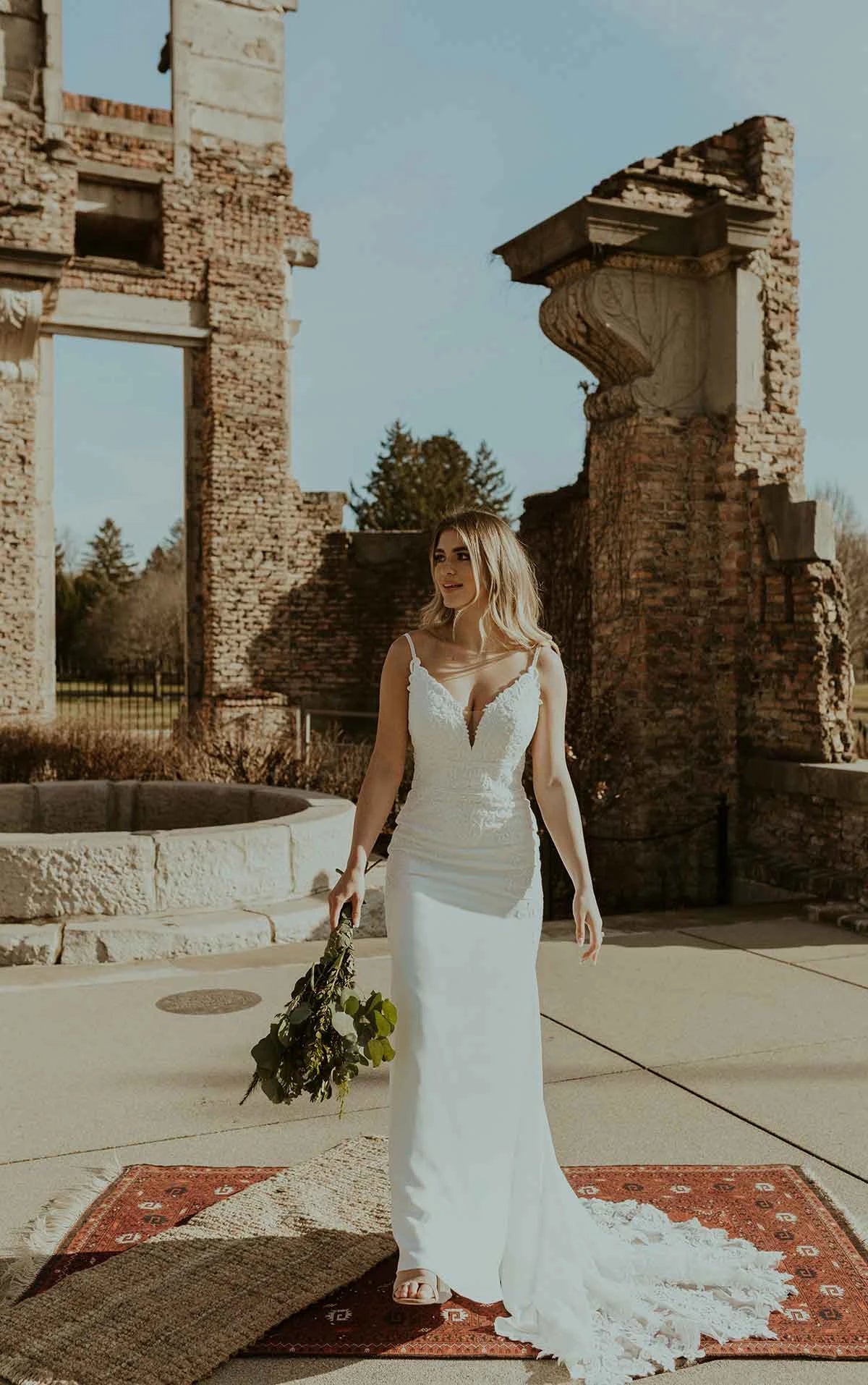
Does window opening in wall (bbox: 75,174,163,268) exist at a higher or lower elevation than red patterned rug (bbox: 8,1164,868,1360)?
higher

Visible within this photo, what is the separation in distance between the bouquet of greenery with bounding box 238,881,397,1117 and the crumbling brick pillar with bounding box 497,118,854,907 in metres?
6.51

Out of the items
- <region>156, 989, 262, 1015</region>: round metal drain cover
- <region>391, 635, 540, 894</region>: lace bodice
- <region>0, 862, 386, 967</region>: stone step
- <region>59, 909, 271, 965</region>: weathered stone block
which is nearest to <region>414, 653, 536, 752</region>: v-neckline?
<region>391, 635, 540, 894</region>: lace bodice

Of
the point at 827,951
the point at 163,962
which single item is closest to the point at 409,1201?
the point at 163,962

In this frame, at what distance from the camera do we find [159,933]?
6.59 metres

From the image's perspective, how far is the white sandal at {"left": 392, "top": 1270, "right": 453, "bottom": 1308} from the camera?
2.83m

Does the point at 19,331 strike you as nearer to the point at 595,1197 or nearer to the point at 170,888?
the point at 170,888

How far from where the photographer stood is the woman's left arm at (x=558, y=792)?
330 centimetres

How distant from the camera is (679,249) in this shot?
965 centimetres

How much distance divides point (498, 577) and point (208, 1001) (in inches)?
133

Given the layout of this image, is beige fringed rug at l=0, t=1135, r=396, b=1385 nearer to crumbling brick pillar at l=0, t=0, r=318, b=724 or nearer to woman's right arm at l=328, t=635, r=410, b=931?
woman's right arm at l=328, t=635, r=410, b=931

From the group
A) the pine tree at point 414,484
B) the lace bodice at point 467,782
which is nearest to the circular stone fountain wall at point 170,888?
the lace bodice at point 467,782

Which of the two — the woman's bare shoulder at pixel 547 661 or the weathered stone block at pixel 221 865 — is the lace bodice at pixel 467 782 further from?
the weathered stone block at pixel 221 865

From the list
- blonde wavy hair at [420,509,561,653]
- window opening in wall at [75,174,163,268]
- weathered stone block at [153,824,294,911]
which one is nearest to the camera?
blonde wavy hair at [420,509,561,653]

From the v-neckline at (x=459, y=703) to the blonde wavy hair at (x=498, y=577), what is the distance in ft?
0.35
